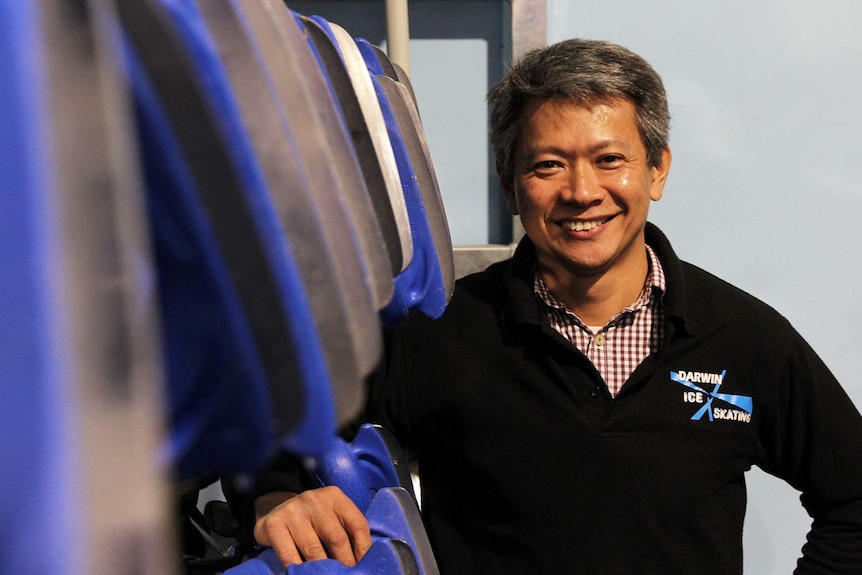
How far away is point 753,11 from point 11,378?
1.68 meters

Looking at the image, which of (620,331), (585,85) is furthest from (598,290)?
(585,85)

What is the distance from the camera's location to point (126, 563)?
282 mm

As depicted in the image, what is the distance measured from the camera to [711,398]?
4.06 ft

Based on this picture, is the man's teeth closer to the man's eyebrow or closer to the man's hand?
the man's eyebrow

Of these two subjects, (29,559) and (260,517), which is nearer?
(29,559)

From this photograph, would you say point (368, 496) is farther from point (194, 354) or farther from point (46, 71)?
point (46, 71)

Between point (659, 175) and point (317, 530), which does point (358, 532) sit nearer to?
point (317, 530)

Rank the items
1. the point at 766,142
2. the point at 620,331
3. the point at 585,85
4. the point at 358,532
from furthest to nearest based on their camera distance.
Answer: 1. the point at 766,142
2. the point at 620,331
3. the point at 585,85
4. the point at 358,532

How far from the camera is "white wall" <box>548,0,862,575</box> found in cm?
170

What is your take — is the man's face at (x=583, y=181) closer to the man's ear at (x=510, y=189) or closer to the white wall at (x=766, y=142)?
the man's ear at (x=510, y=189)

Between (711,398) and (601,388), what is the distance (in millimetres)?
155

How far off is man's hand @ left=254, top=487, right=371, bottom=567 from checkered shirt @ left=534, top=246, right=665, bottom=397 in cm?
48

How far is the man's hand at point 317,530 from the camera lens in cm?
84

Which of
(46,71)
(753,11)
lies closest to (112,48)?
(46,71)
